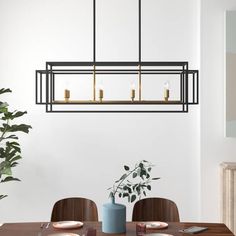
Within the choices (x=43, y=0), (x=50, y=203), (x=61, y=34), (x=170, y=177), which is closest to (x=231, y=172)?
(x=170, y=177)

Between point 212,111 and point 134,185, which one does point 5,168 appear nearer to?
point 134,185

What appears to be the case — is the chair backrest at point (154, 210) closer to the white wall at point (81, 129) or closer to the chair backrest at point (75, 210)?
the chair backrest at point (75, 210)

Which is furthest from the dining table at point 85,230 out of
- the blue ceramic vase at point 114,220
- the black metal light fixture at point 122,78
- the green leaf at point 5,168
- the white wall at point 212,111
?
the white wall at point 212,111

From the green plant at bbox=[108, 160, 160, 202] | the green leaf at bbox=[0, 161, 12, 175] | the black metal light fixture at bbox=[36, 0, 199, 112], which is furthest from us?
the green leaf at bbox=[0, 161, 12, 175]

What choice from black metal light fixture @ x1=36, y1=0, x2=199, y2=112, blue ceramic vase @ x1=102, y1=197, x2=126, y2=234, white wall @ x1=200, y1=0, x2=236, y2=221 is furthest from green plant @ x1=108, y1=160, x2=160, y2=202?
white wall @ x1=200, y1=0, x2=236, y2=221

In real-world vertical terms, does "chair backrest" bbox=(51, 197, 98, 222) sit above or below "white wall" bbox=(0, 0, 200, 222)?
below

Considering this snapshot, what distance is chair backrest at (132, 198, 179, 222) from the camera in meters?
4.16

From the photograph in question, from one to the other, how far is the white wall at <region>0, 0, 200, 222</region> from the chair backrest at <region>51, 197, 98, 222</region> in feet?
4.68

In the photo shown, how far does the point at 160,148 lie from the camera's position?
5602 millimetres

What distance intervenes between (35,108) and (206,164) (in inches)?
77.9

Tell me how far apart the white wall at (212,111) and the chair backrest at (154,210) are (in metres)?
1.35

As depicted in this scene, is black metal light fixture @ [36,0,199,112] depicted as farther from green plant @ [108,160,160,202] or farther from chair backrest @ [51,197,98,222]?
chair backrest @ [51,197,98,222]

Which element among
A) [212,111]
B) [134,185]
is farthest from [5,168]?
[212,111]

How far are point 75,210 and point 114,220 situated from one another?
0.77 meters
